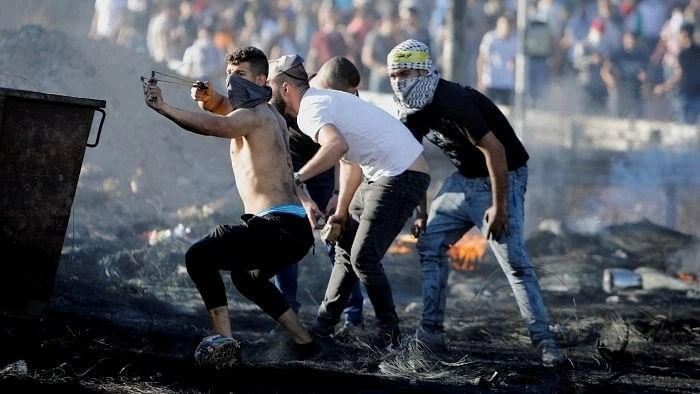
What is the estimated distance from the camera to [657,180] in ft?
46.1

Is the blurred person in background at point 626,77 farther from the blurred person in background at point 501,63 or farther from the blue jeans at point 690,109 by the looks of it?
the blurred person in background at point 501,63

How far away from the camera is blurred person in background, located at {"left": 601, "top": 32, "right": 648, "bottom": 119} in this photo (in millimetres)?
15500

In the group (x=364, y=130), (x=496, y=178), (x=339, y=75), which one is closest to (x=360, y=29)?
(x=339, y=75)

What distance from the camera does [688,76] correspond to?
49.3 feet

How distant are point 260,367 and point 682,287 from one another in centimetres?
548

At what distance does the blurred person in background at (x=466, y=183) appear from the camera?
630 cm

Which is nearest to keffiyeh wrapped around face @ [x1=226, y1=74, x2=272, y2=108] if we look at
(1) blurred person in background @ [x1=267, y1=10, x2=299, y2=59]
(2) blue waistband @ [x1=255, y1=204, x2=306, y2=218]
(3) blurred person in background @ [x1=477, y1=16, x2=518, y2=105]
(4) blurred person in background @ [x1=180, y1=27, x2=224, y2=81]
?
(2) blue waistband @ [x1=255, y1=204, x2=306, y2=218]

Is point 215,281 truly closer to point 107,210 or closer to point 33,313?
point 33,313

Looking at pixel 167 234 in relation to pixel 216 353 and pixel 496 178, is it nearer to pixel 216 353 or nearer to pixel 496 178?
pixel 496 178

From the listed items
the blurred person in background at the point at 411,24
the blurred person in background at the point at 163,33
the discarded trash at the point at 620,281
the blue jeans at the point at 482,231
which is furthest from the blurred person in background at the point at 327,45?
the blue jeans at the point at 482,231

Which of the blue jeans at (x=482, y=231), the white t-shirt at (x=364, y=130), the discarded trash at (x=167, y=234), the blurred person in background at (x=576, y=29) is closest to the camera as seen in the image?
the white t-shirt at (x=364, y=130)

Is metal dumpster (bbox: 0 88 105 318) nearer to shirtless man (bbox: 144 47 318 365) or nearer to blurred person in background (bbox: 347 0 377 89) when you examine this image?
shirtless man (bbox: 144 47 318 365)

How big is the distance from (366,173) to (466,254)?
4086 millimetres

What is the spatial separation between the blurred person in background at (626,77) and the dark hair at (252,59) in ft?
34.8
